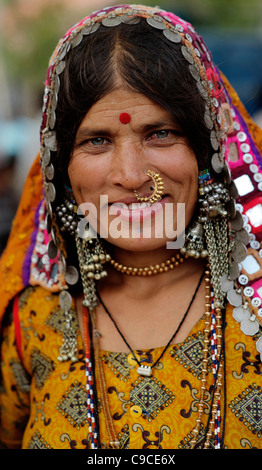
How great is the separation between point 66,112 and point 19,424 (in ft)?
4.44

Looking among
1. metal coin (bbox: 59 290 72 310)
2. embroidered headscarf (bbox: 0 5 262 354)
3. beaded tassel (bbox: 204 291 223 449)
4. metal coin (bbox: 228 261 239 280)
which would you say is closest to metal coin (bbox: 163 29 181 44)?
embroidered headscarf (bbox: 0 5 262 354)

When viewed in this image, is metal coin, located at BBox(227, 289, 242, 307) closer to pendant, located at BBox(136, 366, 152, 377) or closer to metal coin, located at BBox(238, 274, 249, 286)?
metal coin, located at BBox(238, 274, 249, 286)

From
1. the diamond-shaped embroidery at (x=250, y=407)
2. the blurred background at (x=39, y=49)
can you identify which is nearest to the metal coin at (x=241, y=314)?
the diamond-shaped embroidery at (x=250, y=407)

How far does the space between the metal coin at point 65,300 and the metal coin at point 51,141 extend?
0.56 meters

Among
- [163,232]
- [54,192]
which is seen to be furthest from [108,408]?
[54,192]

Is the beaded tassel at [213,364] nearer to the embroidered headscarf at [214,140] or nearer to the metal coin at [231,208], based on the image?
the embroidered headscarf at [214,140]

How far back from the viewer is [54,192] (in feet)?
6.66

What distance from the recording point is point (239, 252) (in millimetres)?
1903

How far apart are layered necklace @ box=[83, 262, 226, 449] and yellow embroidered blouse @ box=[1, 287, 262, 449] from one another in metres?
0.02

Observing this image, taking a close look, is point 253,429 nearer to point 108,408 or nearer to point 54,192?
point 108,408

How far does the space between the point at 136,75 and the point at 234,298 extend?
2.71ft

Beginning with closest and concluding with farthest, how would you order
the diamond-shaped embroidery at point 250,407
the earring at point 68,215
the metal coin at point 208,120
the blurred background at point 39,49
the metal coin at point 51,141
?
the diamond-shaped embroidery at point 250,407 < the metal coin at point 208,120 < the metal coin at point 51,141 < the earring at point 68,215 < the blurred background at point 39,49

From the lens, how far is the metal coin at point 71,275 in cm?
214

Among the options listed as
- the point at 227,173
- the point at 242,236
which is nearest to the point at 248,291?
the point at 242,236
